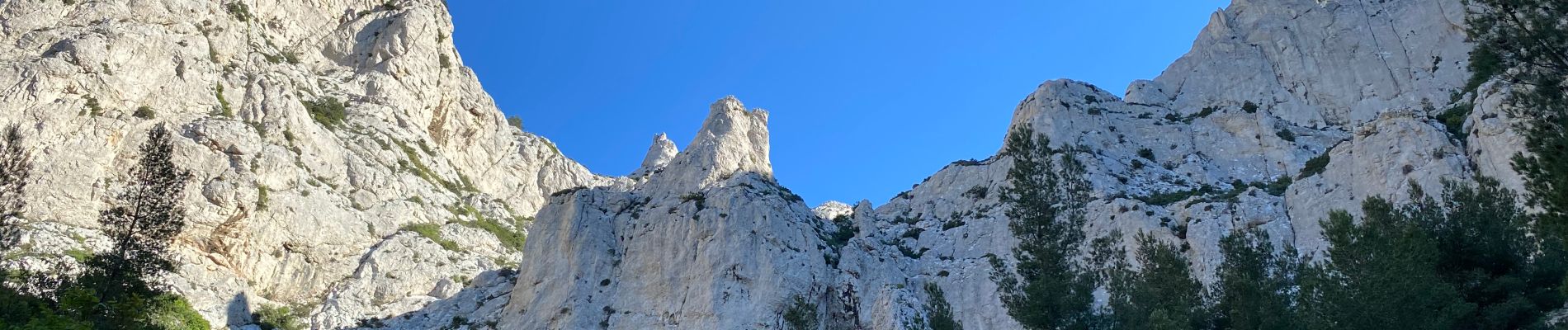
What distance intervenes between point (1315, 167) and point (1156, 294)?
663 inches

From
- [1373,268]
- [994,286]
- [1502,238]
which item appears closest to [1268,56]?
[994,286]

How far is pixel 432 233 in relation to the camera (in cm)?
6188

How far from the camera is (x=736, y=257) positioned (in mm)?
50625

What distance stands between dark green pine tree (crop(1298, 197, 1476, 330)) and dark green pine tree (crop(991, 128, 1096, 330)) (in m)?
7.05

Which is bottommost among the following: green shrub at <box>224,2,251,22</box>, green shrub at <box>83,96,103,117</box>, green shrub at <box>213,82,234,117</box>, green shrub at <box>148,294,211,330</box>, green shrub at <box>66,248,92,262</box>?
green shrub at <box>148,294,211,330</box>

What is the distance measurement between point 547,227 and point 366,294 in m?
10.5

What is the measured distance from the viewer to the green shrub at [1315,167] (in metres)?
46.6

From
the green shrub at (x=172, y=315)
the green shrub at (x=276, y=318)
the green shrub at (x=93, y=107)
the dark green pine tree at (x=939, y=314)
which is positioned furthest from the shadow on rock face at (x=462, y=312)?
the dark green pine tree at (x=939, y=314)

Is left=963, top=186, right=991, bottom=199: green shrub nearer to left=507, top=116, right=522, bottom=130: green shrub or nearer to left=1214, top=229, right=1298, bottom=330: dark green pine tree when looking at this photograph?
left=1214, top=229, right=1298, bottom=330: dark green pine tree

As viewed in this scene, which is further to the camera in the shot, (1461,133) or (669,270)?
(669,270)

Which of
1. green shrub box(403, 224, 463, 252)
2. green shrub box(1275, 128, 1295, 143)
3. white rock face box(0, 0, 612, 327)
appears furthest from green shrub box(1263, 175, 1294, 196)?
green shrub box(403, 224, 463, 252)

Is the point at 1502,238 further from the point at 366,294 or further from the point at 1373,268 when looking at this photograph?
the point at 366,294

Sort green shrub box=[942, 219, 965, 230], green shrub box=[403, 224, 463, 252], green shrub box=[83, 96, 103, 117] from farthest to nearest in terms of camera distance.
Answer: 1. green shrub box=[403, 224, 463, 252]
2. green shrub box=[942, 219, 965, 230]
3. green shrub box=[83, 96, 103, 117]

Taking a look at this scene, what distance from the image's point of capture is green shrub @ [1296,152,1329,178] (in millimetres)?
46562
